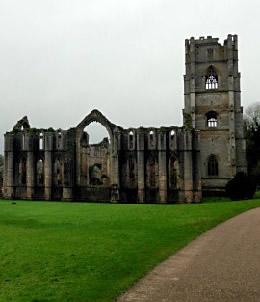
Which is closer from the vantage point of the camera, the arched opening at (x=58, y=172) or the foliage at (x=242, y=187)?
the foliage at (x=242, y=187)

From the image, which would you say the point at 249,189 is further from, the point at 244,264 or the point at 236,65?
the point at 244,264

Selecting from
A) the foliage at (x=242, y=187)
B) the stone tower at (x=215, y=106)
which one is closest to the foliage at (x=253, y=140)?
the stone tower at (x=215, y=106)

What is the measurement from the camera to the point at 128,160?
41.0 metres

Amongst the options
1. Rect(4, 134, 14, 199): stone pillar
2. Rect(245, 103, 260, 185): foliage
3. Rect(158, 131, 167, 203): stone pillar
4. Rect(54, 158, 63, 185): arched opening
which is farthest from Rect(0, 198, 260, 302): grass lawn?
Rect(245, 103, 260, 185): foliage

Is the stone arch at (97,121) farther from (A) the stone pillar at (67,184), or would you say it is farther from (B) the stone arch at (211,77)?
(B) the stone arch at (211,77)

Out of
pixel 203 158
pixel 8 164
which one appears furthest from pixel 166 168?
pixel 8 164

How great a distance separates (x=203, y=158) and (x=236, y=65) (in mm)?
12720

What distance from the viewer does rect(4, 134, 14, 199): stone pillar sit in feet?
142

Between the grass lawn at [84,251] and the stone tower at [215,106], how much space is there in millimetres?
27375

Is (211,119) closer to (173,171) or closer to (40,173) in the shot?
(173,171)

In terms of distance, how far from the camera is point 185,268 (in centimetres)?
1096

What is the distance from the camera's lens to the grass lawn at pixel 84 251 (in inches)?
364

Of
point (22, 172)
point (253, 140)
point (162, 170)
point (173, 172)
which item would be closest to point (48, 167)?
point (22, 172)

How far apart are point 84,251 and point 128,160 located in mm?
27890
